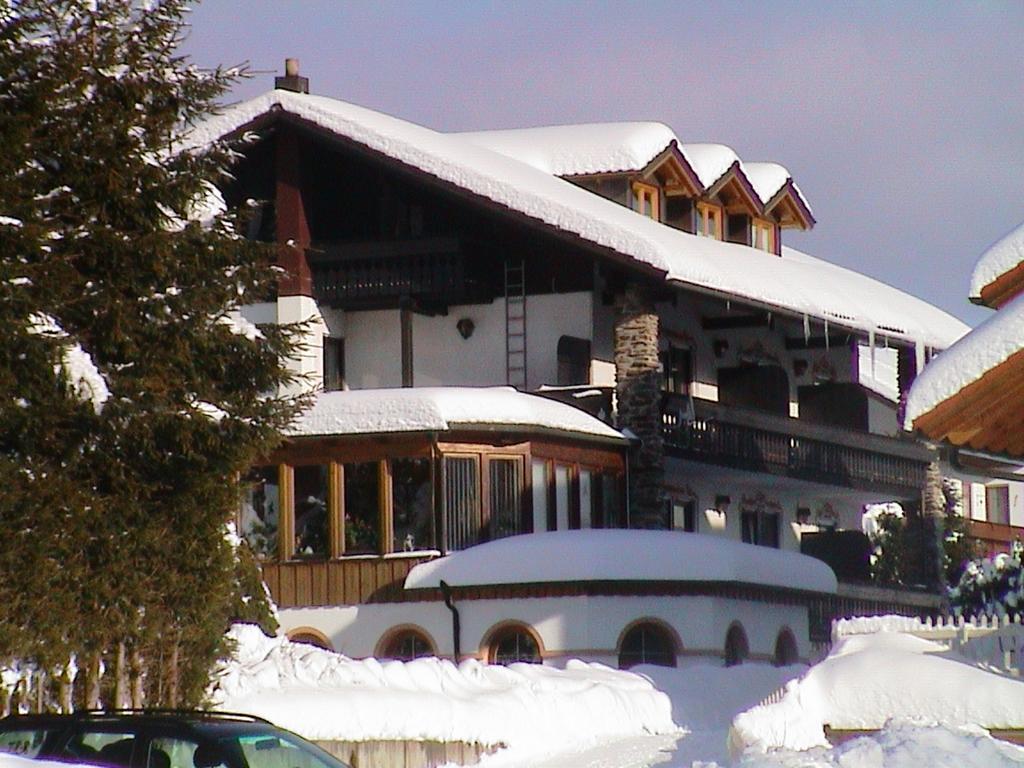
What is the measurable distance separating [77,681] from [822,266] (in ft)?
108

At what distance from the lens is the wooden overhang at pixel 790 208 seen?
151 ft

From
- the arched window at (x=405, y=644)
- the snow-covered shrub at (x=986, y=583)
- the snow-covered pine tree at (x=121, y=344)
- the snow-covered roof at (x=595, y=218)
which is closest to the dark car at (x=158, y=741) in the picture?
the snow-covered pine tree at (x=121, y=344)

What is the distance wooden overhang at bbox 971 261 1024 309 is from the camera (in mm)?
19875

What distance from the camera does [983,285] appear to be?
19.9m

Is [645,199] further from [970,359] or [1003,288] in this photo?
[970,359]

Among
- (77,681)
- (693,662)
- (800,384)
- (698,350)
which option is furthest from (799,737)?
(800,384)

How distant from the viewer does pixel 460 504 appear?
32.7 meters

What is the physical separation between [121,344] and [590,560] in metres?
15.1

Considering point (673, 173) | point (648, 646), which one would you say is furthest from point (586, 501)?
point (673, 173)

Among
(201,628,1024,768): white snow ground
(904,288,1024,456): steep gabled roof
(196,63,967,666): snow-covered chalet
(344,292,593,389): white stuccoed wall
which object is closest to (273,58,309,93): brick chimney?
(196,63,967,666): snow-covered chalet

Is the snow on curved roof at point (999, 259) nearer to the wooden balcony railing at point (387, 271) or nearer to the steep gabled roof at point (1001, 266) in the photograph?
the steep gabled roof at point (1001, 266)

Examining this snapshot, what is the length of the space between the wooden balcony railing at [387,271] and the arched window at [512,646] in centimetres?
686

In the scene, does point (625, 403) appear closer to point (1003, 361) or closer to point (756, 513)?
point (756, 513)

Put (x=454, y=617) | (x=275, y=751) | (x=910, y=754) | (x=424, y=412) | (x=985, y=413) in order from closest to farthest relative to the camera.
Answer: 1. (x=275, y=751)
2. (x=910, y=754)
3. (x=985, y=413)
4. (x=454, y=617)
5. (x=424, y=412)
